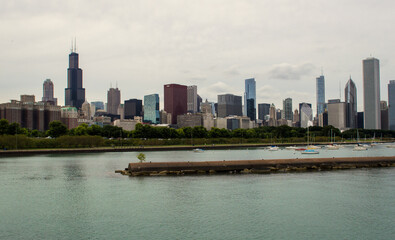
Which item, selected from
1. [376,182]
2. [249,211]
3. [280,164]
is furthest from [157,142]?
[249,211]

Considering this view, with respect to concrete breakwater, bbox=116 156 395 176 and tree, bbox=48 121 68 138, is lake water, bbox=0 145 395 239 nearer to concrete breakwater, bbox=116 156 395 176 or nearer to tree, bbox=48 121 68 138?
concrete breakwater, bbox=116 156 395 176

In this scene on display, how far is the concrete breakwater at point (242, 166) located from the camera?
6688 centimetres

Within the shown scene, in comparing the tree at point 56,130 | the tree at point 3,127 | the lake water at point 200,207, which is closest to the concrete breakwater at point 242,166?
the lake water at point 200,207

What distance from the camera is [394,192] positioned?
48750 millimetres

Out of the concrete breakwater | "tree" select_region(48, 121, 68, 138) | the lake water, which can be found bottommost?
the lake water

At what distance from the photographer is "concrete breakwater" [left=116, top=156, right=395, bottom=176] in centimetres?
6688

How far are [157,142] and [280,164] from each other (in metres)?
121

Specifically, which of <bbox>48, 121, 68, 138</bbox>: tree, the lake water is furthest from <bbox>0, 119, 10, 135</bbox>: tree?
the lake water

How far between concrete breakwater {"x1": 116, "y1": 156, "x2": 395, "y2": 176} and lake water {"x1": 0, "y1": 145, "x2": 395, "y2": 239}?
4618 millimetres

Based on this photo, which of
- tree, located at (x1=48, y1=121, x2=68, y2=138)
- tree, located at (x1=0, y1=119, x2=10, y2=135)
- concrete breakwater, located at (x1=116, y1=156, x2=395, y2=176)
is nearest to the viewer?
concrete breakwater, located at (x1=116, y1=156, x2=395, y2=176)

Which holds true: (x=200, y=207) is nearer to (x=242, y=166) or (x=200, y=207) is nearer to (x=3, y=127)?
(x=242, y=166)

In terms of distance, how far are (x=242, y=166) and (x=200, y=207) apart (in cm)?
3172

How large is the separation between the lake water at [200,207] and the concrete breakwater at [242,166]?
4618 mm

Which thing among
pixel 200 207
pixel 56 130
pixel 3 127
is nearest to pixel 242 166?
pixel 200 207
